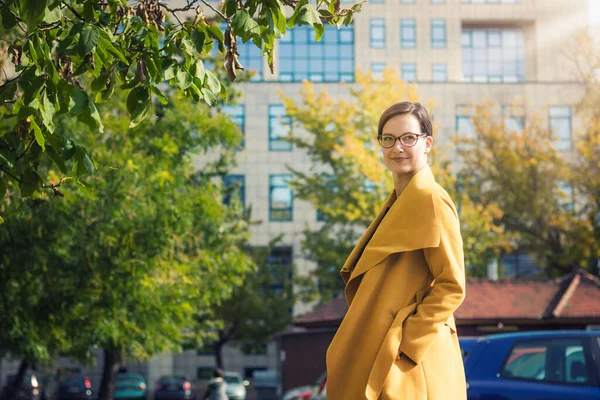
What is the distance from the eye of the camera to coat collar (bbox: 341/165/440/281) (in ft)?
13.8

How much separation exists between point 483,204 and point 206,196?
606 inches

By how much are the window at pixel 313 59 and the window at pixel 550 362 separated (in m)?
54.8

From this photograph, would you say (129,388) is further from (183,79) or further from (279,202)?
(183,79)

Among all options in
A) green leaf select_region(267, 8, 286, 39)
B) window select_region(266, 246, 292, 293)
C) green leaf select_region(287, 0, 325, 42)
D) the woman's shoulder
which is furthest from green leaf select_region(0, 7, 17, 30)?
window select_region(266, 246, 292, 293)

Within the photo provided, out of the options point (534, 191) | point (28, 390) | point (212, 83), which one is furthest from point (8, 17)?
point (28, 390)

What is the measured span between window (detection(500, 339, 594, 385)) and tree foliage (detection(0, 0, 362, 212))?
3.56 metres

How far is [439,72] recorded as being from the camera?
63875 millimetres

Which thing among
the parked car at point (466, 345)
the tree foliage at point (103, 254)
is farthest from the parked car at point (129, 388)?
the parked car at point (466, 345)

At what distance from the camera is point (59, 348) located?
795 inches

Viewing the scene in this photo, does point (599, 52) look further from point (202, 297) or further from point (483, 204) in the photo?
point (202, 297)

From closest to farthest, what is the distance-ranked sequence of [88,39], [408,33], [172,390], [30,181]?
1. [88,39]
2. [30,181]
3. [172,390]
4. [408,33]

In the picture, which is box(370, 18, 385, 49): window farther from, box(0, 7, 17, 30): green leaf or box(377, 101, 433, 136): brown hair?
box(377, 101, 433, 136): brown hair

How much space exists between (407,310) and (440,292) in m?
0.15

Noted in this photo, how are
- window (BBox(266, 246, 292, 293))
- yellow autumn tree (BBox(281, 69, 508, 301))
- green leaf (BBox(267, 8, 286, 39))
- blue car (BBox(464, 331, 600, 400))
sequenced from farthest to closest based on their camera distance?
window (BBox(266, 246, 292, 293))
yellow autumn tree (BBox(281, 69, 508, 301))
blue car (BBox(464, 331, 600, 400))
green leaf (BBox(267, 8, 286, 39))
